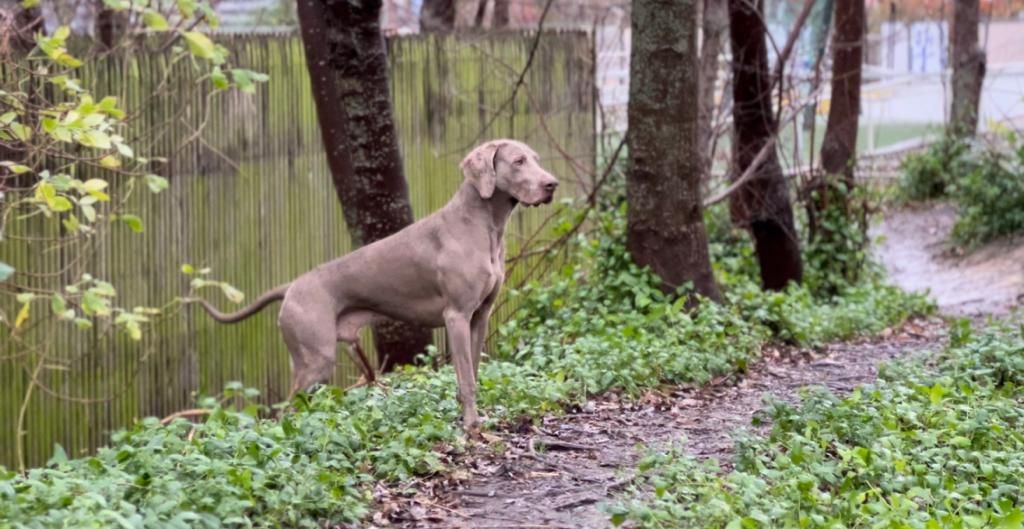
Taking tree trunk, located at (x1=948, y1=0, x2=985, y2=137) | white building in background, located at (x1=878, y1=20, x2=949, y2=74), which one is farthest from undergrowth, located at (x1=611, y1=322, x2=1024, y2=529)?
white building in background, located at (x1=878, y1=20, x2=949, y2=74)

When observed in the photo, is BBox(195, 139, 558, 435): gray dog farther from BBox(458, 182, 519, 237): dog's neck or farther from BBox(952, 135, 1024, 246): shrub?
BBox(952, 135, 1024, 246): shrub

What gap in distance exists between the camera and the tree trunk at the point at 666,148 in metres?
9.47

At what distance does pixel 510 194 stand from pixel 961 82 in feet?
62.4

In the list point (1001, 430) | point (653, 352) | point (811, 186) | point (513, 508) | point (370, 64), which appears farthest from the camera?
point (811, 186)

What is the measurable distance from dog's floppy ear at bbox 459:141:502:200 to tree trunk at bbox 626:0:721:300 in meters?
2.80

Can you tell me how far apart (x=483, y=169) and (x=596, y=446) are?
147 centimetres

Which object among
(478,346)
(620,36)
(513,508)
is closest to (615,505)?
(513,508)

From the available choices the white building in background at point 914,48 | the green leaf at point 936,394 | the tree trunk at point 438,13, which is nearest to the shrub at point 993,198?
the tree trunk at point 438,13

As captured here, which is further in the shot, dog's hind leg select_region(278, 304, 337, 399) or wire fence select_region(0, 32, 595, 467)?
wire fence select_region(0, 32, 595, 467)

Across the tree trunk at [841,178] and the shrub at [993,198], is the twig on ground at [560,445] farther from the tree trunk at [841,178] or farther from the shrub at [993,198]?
the shrub at [993,198]

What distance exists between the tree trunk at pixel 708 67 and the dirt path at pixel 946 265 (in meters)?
2.25

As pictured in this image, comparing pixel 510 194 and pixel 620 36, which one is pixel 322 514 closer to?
A: pixel 510 194

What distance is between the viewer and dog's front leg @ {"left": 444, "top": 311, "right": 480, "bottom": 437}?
657 cm

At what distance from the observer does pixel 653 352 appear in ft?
26.6
